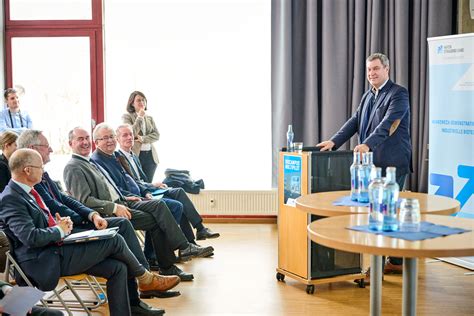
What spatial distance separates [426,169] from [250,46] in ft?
7.75

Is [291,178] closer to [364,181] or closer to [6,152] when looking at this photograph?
[364,181]

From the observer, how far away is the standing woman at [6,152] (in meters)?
4.50

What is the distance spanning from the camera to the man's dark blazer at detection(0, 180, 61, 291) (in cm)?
362

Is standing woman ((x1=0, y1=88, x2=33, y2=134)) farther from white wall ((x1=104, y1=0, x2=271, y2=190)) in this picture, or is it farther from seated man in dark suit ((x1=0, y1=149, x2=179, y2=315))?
seated man in dark suit ((x1=0, y1=149, x2=179, y2=315))

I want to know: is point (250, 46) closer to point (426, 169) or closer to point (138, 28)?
point (138, 28)

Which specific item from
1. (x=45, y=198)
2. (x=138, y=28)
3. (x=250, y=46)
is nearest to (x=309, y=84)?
(x=250, y=46)

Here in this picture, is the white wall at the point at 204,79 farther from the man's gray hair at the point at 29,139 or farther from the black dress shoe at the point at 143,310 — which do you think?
the man's gray hair at the point at 29,139

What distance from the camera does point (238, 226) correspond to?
25.4ft

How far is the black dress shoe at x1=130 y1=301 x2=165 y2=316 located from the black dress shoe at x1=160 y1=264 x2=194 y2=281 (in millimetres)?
921

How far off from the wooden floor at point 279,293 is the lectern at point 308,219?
113 millimetres

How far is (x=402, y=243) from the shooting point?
264 centimetres

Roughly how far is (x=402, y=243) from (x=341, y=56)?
505 cm

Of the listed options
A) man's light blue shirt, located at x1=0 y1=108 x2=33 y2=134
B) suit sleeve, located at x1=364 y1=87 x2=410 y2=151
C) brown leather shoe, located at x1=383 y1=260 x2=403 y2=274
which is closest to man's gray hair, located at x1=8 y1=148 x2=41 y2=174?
suit sleeve, located at x1=364 y1=87 x2=410 y2=151

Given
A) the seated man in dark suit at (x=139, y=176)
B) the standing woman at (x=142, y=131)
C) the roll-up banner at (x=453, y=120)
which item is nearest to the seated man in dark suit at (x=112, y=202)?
the seated man in dark suit at (x=139, y=176)
